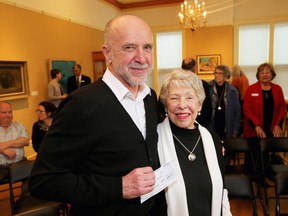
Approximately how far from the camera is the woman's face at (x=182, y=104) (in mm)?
1557

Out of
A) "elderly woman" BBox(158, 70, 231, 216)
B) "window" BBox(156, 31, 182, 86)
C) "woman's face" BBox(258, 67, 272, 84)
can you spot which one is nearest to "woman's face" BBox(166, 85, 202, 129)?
"elderly woman" BBox(158, 70, 231, 216)

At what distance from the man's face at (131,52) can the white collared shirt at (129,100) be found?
5 cm

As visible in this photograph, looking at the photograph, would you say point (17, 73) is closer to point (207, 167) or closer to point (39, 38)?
point (39, 38)

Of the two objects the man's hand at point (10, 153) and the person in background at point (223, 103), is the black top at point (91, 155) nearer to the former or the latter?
the man's hand at point (10, 153)

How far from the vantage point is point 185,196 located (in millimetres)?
1454

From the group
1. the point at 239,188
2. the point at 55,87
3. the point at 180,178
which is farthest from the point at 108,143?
the point at 55,87

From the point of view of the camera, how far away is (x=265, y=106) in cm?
353

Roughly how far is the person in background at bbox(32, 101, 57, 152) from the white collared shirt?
94.1 inches

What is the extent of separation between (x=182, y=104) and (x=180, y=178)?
43 centimetres

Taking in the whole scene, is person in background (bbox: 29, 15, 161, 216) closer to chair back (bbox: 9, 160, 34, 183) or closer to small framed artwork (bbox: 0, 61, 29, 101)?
chair back (bbox: 9, 160, 34, 183)

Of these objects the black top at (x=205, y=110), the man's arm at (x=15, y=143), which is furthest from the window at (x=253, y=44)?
the man's arm at (x=15, y=143)

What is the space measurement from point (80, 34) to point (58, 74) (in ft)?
6.48

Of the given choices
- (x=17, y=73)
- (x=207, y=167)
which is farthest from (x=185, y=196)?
(x=17, y=73)

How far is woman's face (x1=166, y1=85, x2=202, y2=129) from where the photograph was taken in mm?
1557
